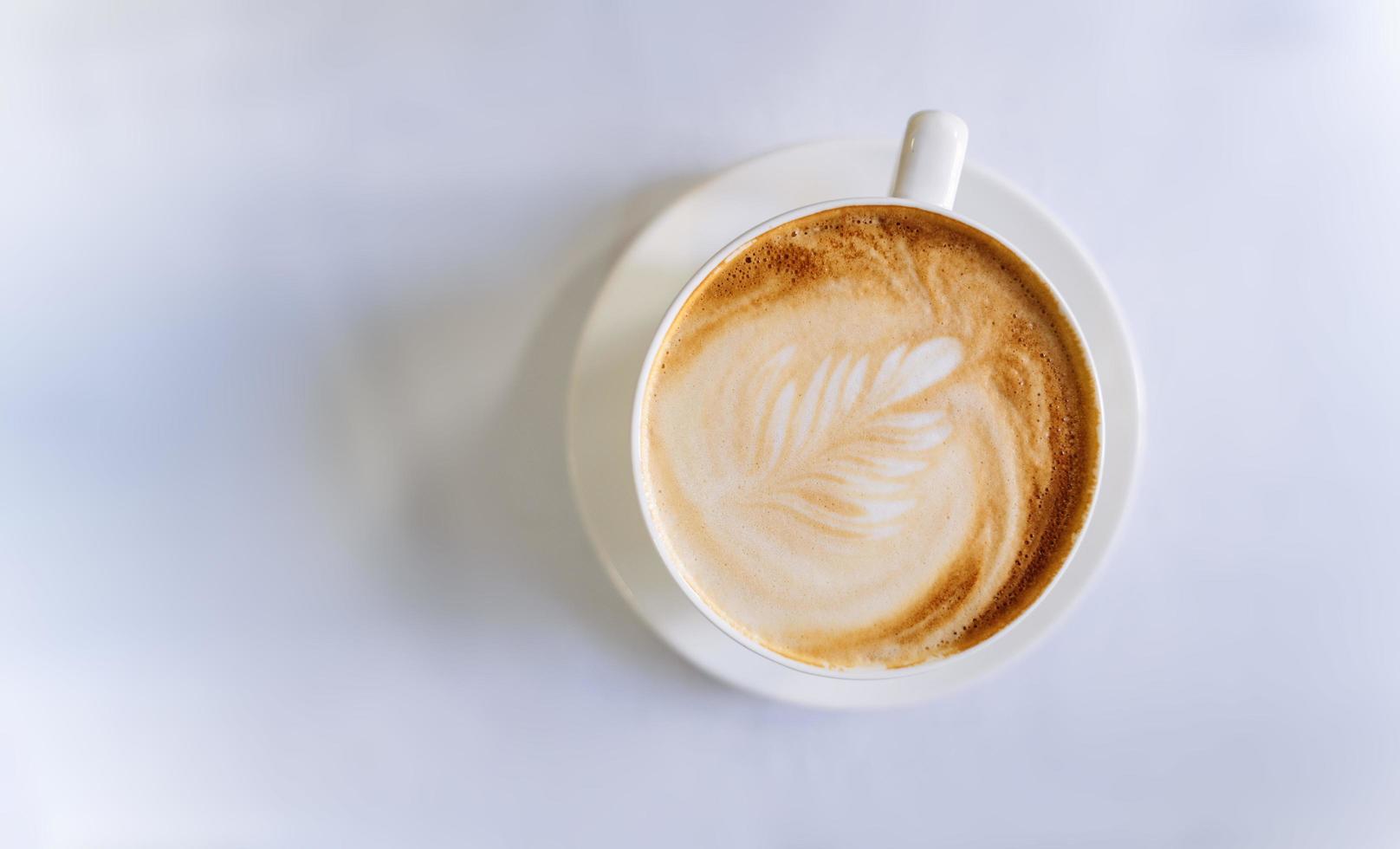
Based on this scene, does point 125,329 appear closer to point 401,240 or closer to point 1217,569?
point 401,240

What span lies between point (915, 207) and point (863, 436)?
0.22m

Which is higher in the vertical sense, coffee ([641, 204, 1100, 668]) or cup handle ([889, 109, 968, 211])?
cup handle ([889, 109, 968, 211])

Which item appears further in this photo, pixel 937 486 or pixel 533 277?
pixel 533 277

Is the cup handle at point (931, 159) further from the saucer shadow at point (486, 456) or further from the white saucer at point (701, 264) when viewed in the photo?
the saucer shadow at point (486, 456)

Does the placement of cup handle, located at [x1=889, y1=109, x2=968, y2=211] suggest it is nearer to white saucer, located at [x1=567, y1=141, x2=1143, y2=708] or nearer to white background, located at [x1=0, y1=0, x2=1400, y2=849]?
white saucer, located at [x1=567, y1=141, x2=1143, y2=708]

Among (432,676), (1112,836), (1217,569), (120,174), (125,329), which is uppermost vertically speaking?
(120,174)

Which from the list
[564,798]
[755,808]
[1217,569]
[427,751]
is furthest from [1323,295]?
[427,751]

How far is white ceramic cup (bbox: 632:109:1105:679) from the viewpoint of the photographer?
31.5 inches

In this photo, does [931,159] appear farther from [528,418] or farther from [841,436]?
[528,418]

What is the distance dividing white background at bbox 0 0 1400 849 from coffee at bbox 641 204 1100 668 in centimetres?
29

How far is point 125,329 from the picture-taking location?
1113 mm

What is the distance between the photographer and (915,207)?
81 cm

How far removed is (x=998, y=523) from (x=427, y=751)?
77cm

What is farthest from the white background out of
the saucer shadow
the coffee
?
the coffee
